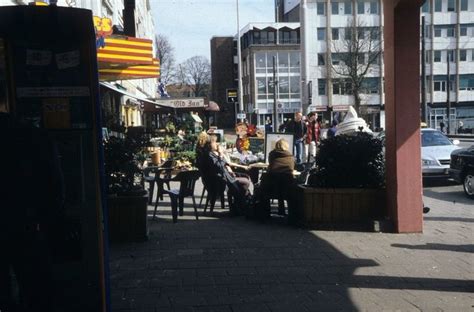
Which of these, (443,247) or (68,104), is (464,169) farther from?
(68,104)

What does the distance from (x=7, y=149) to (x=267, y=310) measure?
101 inches

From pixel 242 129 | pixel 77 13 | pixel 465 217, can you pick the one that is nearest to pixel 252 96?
pixel 242 129

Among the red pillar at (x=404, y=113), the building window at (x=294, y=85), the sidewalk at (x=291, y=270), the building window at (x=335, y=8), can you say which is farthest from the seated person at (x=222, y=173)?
the building window at (x=294, y=85)

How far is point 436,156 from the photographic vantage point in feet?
48.8

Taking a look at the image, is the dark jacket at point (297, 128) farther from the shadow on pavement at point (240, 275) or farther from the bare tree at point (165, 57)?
the bare tree at point (165, 57)

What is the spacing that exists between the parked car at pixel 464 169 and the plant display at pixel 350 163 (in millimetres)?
4899

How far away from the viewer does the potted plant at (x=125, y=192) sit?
7293 mm

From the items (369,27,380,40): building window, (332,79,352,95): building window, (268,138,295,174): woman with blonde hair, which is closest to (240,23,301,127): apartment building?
(332,79,352,95): building window

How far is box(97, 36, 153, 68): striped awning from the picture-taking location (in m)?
11.8

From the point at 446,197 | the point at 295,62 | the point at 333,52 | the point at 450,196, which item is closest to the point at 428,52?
the point at 333,52

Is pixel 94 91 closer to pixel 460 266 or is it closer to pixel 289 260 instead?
pixel 289 260

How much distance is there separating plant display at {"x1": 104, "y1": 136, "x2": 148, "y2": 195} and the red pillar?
3.55 meters

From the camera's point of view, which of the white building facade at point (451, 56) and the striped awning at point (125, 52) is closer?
the striped awning at point (125, 52)

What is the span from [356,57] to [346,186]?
5314 cm
